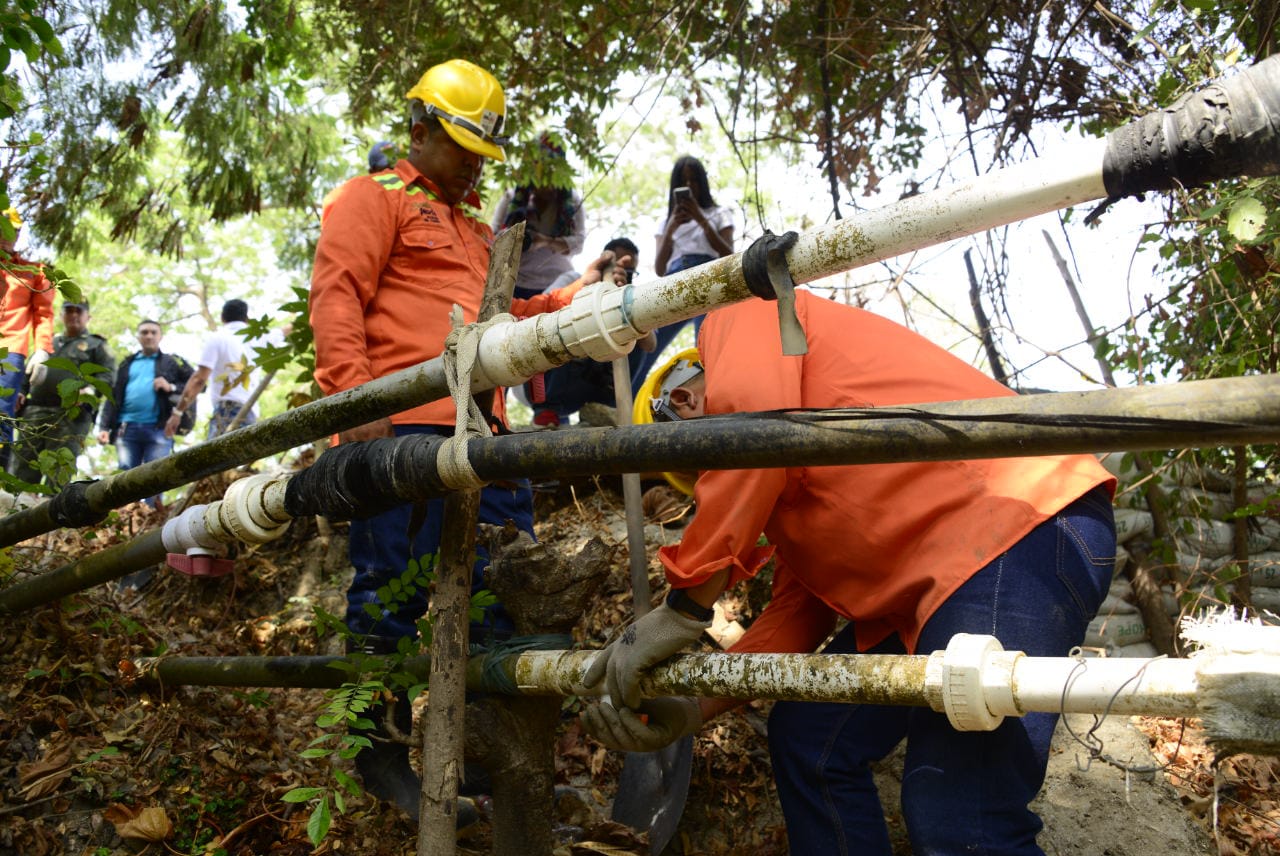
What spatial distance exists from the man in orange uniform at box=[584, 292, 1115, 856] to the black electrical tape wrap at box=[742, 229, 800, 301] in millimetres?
343

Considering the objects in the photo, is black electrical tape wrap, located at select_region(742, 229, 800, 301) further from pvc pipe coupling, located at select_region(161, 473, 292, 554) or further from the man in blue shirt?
the man in blue shirt

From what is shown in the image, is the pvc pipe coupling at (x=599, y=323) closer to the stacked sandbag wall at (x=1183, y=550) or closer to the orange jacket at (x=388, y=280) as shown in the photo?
the orange jacket at (x=388, y=280)

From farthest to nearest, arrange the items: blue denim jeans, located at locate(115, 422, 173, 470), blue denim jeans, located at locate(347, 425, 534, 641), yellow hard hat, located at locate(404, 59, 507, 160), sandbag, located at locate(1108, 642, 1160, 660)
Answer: blue denim jeans, located at locate(115, 422, 173, 470) → sandbag, located at locate(1108, 642, 1160, 660) → yellow hard hat, located at locate(404, 59, 507, 160) → blue denim jeans, located at locate(347, 425, 534, 641)

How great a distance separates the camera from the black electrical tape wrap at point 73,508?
3.55 metres

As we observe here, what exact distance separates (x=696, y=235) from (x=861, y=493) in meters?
4.02

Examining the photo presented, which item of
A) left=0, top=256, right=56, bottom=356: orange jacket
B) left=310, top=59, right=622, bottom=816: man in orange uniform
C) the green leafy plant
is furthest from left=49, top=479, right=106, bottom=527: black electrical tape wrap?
left=0, top=256, right=56, bottom=356: orange jacket

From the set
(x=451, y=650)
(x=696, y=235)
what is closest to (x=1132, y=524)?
(x=696, y=235)

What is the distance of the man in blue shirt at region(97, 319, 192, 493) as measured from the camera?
25.6 feet

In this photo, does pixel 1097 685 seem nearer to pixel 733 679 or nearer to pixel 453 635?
pixel 733 679

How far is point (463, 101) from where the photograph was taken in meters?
3.74

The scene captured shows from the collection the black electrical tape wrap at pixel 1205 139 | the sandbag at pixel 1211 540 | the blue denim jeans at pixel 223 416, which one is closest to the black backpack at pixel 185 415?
the blue denim jeans at pixel 223 416

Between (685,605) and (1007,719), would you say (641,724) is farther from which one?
(1007,719)

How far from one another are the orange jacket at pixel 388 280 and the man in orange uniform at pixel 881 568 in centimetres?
117

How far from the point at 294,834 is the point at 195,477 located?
117 centimetres
